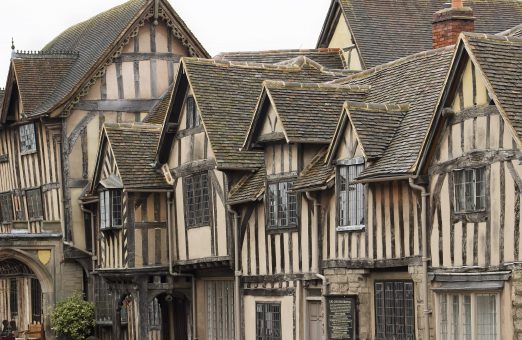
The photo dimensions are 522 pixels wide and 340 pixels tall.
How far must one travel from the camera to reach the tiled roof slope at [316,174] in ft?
93.8

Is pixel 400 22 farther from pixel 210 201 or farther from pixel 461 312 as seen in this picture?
pixel 461 312

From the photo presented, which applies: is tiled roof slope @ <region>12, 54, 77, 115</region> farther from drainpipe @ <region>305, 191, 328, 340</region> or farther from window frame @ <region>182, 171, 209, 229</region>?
drainpipe @ <region>305, 191, 328, 340</region>

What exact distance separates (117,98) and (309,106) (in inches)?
603

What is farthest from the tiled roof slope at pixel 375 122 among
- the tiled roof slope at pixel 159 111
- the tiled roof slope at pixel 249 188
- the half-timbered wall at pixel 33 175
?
the half-timbered wall at pixel 33 175

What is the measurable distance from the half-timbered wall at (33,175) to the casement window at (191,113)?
1045 cm

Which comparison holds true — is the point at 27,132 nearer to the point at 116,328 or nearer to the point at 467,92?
the point at 116,328

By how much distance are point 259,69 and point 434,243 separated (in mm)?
11403

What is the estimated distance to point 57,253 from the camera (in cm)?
4428

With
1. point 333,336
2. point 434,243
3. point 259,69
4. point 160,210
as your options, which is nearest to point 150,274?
point 160,210

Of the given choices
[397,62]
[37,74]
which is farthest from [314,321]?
[37,74]

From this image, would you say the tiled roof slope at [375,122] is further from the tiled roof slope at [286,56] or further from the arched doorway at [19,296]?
the arched doorway at [19,296]

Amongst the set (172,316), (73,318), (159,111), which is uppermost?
(159,111)

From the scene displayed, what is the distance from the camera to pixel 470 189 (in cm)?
2441

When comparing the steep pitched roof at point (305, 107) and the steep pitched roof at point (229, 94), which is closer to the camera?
the steep pitched roof at point (305, 107)
